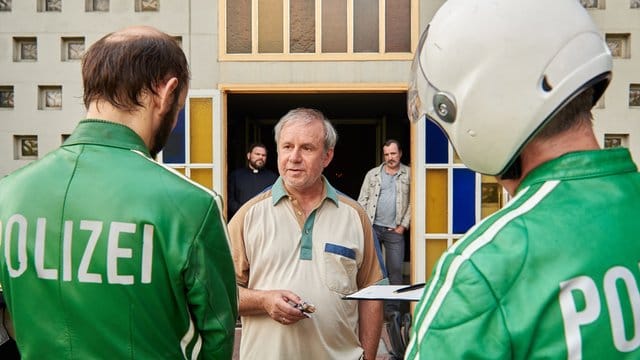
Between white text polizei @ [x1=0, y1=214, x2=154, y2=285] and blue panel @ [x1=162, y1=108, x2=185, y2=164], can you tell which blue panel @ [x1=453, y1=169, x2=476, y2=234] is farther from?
white text polizei @ [x1=0, y1=214, x2=154, y2=285]

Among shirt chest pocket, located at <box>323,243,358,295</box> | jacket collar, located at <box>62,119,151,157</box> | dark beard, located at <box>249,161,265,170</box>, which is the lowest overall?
shirt chest pocket, located at <box>323,243,358,295</box>

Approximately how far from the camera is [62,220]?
1.34 metres

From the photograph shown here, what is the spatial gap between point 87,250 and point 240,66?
561cm

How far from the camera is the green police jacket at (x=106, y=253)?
1.32 meters

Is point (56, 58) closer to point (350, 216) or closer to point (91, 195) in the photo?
point (350, 216)

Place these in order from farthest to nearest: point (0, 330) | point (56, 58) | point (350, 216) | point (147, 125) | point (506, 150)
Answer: point (56, 58), point (0, 330), point (350, 216), point (147, 125), point (506, 150)

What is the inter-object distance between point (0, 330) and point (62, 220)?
2395mm

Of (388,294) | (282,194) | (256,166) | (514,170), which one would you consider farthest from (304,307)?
(256,166)

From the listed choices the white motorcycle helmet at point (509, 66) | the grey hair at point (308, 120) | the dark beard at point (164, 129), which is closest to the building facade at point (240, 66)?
the grey hair at point (308, 120)

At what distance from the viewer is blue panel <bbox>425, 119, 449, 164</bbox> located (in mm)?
6809

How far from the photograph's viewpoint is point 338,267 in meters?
2.40

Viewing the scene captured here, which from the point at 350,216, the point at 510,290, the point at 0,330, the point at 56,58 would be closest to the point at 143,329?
the point at 510,290

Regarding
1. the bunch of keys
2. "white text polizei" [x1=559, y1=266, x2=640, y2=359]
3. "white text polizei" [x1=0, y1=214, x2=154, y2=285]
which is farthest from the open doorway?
"white text polizei" [x1=559, y1=266, x2=640, y2=359]

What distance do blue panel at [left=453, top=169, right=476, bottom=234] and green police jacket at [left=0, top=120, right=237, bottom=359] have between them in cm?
560
